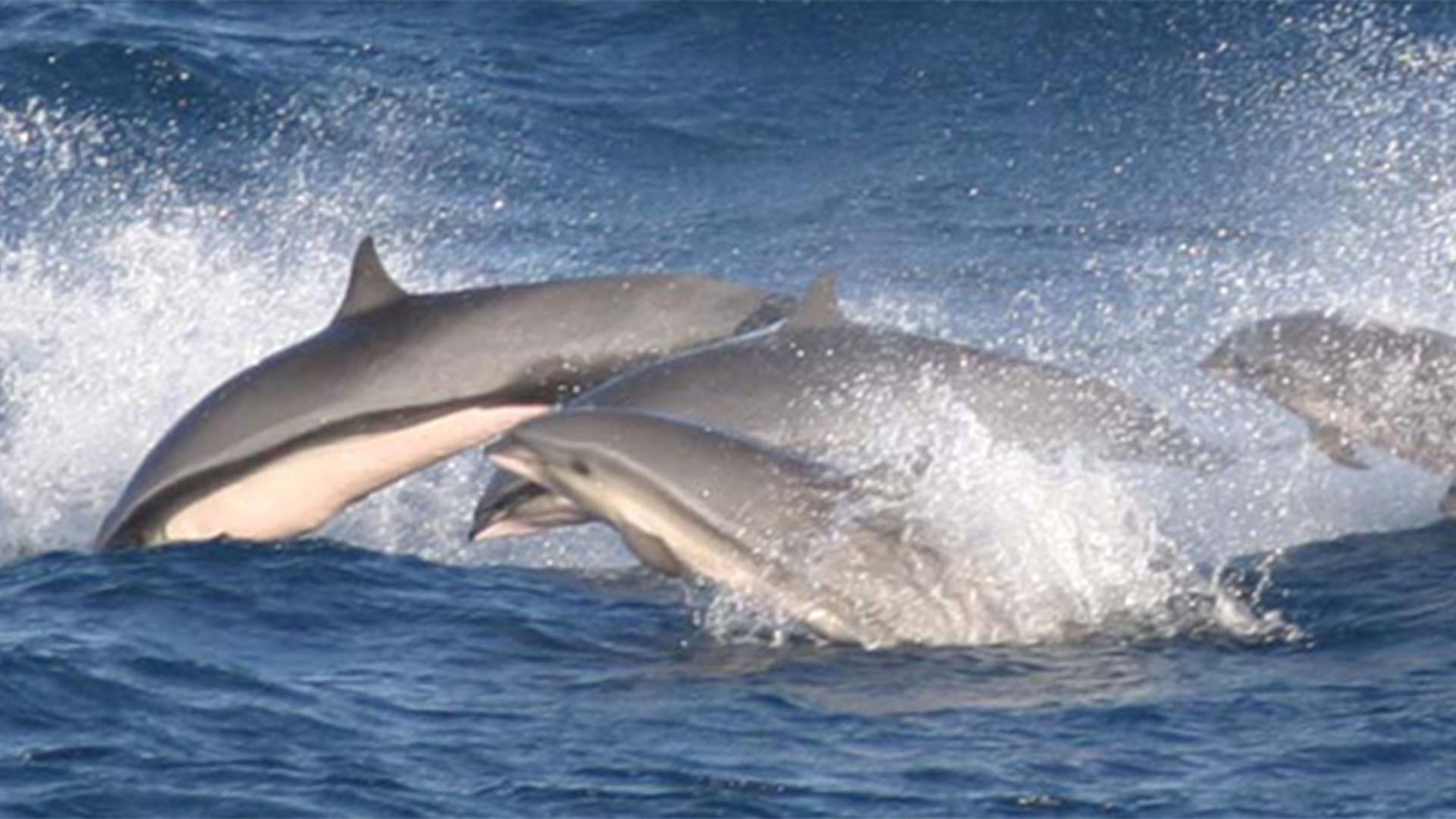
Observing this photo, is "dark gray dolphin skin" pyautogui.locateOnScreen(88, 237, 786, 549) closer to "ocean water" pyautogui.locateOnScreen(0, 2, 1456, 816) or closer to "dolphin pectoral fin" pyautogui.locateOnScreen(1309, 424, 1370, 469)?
"ocean water" pyautogui.locateOnScreen(0, 2, 1456, 816)

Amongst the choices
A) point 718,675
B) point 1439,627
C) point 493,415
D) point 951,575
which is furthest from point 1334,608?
point 493,415

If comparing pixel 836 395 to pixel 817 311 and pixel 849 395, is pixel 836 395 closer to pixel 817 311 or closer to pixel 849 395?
pixel 849 395

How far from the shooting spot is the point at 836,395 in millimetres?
14125

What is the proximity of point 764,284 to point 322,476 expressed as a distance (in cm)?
676

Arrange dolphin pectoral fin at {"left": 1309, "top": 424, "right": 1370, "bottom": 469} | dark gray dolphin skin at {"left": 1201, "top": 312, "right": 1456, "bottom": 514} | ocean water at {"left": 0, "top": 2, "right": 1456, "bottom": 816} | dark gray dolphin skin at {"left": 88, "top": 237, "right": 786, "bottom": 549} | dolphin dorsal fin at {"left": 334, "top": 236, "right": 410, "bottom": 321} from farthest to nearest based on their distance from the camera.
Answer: dolphin pectoral fin at {"left": 1309, "top": 424, "right": 1370, "bottom": 469} < dark gray dolphin skin at {"left": 1201, "top": 312, "right": 1456, "bottom": 514} < dolphin dorsal fin at {"left": 334, "top": 236, "right": 410, "bottom": 321} < dark gray dolphin skin at {"left": 88, "top": 237, "right": 786, "bottom": 549} < ocean water at {"left": 0, "top": 2, "right": 1456, "bottom": 816}

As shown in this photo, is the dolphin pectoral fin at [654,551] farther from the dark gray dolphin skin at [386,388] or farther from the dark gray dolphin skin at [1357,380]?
the dark gray dolphin skin at [1357,380]

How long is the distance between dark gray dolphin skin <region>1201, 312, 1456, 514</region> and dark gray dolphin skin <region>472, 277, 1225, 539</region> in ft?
4.08

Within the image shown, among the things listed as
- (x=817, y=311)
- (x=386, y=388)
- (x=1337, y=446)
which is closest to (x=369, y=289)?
(x=386, y=388)

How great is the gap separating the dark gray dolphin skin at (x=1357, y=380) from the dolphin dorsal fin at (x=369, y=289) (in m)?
3.48

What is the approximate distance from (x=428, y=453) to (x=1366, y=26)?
44.8ft

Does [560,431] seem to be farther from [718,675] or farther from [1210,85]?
[1210,85]

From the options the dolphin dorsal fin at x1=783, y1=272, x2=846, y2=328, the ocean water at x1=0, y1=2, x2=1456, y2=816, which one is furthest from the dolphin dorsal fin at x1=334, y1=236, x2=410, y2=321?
the dolphin dorsal fin at x1=783, y1=272, x2=846, y2=328

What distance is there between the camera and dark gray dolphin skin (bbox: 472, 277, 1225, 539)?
14.0 m

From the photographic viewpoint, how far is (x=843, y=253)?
2250 cm
